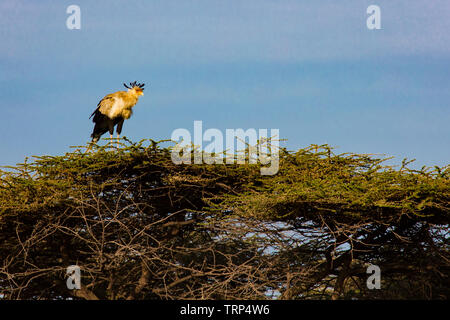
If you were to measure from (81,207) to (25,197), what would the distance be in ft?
3.82

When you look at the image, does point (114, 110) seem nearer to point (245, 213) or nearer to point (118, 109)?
point (118, 109)

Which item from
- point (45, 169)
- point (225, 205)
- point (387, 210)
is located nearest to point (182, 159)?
point (225, 205)

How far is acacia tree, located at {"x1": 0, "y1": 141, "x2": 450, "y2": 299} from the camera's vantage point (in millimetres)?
10555

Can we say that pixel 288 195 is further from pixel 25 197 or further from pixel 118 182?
pixel 25 197

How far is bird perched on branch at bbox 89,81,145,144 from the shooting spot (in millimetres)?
14734

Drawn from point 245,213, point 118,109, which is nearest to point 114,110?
point 118,109

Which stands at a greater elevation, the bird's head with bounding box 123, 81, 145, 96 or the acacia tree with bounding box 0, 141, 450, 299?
the bird's head with bounding box 123, 81, 145, 96

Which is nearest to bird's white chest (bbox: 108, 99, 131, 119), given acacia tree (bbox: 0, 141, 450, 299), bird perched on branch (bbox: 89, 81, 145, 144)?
bird perched on branch (bbox: 89, 81, 145, 144)

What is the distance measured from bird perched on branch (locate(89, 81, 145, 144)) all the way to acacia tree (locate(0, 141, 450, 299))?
122 inches

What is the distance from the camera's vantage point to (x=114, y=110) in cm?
1470

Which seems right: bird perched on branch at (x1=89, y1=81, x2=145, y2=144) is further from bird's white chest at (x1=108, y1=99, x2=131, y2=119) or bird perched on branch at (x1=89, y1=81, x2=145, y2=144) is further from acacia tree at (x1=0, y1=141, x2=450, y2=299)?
acacia tree at (x1=0, y1=141, x2=450, y2=299)

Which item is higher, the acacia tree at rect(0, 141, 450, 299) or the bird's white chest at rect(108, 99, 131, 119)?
the bird's white chest at rect(108, 99, 131, 119)

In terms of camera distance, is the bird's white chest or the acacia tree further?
the bird's white chest

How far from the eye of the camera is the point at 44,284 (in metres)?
13.9
